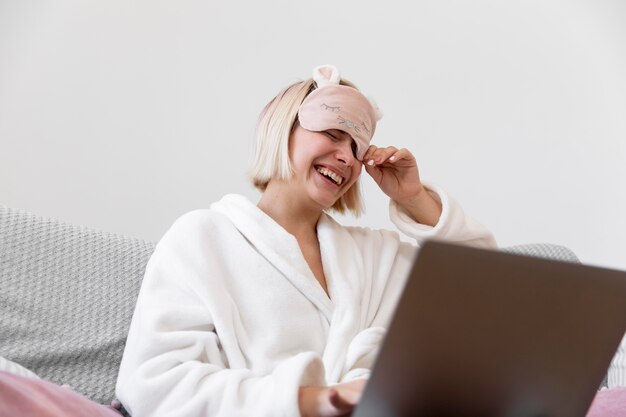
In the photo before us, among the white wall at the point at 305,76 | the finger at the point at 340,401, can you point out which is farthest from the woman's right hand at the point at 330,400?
the white wall at the point at 305,76

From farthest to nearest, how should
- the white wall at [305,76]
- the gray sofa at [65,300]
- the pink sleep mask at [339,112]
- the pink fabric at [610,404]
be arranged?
1. the white wall at [305,76]
2. the pink sleep mask at [339,112]
3. the gray sofa at [65,300]
4. the pink fabric at [610,404]

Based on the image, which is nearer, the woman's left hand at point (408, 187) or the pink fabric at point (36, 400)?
the pink fabric at point (36, 400)

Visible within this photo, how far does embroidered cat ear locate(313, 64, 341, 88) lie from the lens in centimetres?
181

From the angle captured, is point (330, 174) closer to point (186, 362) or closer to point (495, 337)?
point (186, 362)

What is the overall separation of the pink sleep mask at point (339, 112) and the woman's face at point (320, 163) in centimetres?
3

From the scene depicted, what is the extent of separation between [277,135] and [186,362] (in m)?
0.61

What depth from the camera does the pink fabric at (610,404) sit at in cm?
147

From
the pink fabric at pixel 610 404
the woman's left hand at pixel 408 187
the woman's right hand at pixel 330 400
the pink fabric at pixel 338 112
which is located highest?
the pink fabric at pixel 338 112

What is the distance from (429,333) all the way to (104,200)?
167 centimetres

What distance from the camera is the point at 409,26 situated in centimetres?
275

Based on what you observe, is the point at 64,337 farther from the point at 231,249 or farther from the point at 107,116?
the point at 107,116

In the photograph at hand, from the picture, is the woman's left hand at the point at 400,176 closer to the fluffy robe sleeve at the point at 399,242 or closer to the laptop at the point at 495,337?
the fluffy robe sleeve at the point at 399,242

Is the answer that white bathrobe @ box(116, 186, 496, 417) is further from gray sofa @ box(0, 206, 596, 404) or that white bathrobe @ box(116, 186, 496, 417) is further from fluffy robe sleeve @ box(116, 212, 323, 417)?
gray sofa @ box(0, 206, 596, 404)

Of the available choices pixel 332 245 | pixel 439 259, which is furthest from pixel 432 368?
pixel 332 245
